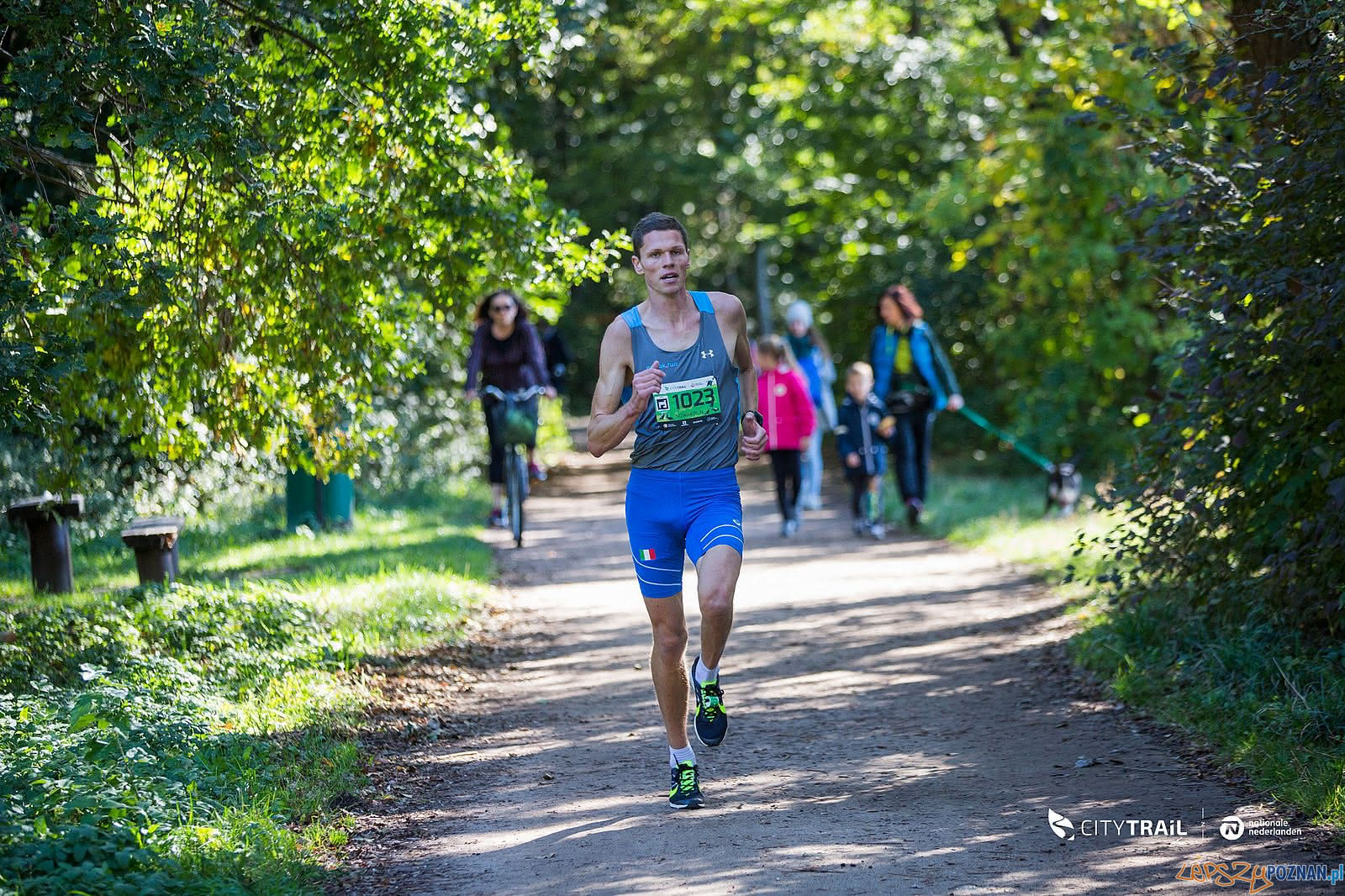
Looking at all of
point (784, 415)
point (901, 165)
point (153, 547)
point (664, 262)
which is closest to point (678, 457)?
point (664, 262)

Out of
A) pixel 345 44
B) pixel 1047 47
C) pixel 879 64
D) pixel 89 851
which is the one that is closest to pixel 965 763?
pixel 89 851

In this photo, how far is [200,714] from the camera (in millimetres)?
6230

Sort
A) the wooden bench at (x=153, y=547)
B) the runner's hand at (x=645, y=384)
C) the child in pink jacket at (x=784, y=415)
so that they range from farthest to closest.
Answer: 1. the child in pink jacket at (x=784, y=415)
2. the wooden bench at (x=153, y=547)
3. the runner's hand at (x=645, y=384)

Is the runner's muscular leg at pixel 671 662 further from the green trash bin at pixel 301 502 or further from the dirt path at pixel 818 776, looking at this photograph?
the green trash bin at pixel 301 502

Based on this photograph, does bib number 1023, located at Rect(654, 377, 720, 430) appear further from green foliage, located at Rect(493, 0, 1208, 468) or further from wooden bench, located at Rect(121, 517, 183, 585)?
green foliage, located at Rect(493, 0, 1208, 468)

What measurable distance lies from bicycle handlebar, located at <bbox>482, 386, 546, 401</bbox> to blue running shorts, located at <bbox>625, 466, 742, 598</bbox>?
7429 millimetres

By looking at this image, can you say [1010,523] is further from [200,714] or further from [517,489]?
[200,714]

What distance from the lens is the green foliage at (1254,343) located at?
19.2 feet

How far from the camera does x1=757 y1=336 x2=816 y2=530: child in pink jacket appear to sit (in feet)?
43.5

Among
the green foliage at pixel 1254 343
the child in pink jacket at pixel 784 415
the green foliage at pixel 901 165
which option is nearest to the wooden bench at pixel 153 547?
the green foliage at pixel 901 165

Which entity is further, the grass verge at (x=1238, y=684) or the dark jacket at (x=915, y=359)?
the dark jacket at (x=915, y=359)

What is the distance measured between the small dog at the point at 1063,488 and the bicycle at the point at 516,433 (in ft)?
16.2

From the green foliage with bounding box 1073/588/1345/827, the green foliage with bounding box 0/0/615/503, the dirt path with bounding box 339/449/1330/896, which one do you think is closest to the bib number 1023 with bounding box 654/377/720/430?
the dirt path with bounding box 339/449/1330/896

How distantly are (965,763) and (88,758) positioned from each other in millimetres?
3475
